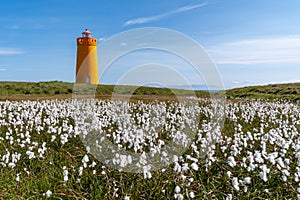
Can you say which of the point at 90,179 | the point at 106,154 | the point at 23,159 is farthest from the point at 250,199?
the point at 23,159

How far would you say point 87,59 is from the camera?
133 ft

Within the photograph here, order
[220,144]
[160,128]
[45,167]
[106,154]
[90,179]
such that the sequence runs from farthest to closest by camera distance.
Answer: [160,128] → [220,144] → [106,154] → [45,167] → [90,179]

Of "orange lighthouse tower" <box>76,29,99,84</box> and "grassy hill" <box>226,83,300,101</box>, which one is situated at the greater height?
"orange lighthouse tower" <box>76,29,99,84</box>

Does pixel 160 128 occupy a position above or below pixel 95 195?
above

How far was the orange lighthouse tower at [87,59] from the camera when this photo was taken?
3994cm

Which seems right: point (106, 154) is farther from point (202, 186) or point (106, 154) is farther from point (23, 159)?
point (202, 186)

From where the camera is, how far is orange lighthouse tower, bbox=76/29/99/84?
39938mm

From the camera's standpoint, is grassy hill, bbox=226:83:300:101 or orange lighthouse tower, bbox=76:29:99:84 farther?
orange lighthouse tower, bbox=76:29:99:84

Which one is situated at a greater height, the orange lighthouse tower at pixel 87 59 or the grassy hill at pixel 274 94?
the orange lighthouse tower at pixel 87 59

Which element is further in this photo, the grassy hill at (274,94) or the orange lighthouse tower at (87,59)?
the orange lighthouse tower at (87,59)

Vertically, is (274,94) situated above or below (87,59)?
below

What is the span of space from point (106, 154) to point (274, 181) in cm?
322

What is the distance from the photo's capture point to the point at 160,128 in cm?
940

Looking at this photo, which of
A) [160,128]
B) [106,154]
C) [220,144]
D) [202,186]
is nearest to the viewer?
[202,186]
